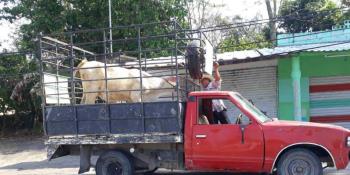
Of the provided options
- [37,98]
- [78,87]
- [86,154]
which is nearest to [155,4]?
[37,98]

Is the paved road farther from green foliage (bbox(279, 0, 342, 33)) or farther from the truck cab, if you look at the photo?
green foliage (bbox(279, 0, 342, 33))

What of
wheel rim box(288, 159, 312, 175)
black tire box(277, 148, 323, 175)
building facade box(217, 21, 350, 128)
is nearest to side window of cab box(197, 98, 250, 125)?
black tire box(277, 148, 323, 175)

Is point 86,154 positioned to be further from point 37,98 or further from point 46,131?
A: point 37,98

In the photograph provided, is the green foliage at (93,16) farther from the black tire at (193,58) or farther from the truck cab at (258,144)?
the truck cab at (258,144)

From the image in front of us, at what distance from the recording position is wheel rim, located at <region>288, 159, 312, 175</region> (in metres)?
8.34

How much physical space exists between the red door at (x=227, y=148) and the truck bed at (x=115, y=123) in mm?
422

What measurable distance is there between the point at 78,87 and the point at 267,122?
4.44 metres

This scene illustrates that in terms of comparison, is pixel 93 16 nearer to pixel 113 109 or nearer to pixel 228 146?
pixel 113 109

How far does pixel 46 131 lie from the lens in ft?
31.1

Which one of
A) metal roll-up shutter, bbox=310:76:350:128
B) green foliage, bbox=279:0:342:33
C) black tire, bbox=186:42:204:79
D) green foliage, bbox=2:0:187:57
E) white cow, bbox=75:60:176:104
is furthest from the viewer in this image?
green foliage, bbox=279:0:342:33

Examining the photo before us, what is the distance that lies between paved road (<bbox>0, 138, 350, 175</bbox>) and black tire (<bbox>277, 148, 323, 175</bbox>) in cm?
189

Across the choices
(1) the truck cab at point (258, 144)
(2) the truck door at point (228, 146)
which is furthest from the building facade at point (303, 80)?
(2) the truck door at point (228, 146)

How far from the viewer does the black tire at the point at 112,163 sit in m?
9.35

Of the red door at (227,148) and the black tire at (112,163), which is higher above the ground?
the red door at (227,148)
